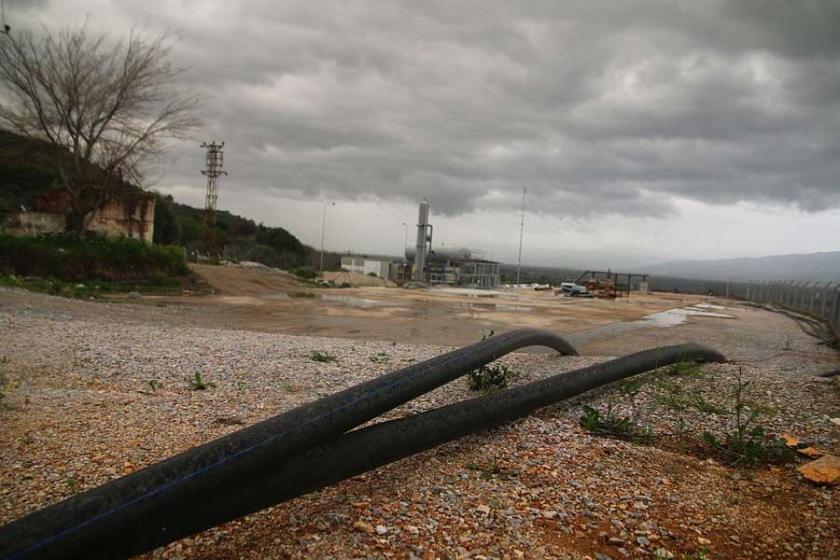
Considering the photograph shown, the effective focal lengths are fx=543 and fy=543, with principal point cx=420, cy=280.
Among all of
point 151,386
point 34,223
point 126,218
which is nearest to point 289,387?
point 151,386

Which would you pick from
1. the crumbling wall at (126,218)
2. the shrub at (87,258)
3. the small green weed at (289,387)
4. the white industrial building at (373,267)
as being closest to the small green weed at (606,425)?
the small green weed at (289,387)

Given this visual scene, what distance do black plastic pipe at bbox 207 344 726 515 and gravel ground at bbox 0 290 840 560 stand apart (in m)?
0.16

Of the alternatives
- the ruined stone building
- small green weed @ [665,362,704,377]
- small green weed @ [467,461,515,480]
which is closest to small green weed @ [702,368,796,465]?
small green weed @ [467,461,515,480]

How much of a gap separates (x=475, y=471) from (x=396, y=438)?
1.90 ft

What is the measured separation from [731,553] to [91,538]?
109 inches

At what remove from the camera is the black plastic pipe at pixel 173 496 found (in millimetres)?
1992

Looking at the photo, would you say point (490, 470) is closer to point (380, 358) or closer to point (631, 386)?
point (631, 386)

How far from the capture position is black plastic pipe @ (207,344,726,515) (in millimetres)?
2656

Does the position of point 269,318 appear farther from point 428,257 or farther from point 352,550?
point 428,257

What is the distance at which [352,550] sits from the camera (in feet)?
8.16

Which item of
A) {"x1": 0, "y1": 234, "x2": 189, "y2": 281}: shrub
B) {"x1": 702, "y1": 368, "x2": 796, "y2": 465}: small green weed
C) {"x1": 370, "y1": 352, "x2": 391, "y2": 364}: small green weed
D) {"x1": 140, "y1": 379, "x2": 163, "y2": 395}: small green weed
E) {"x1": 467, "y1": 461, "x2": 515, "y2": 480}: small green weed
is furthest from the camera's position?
{"x1": 0, "y1": 234, "x2": 189, "y2": 281}: shrub

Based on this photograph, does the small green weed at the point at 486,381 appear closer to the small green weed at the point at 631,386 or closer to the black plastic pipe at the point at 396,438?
the black plastic pipe at the point at 396,438

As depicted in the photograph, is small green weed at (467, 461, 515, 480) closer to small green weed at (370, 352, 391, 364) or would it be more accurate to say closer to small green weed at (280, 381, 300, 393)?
small green weed at (280, 381, 300, 393)

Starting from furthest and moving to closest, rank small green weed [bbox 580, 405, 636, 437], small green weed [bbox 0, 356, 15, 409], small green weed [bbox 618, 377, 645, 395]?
small green weed [bbox 618, 377, 645, 395]
small green weed [bbox 0, 356, 15, 409]
small green weed [bbox 580, 405, 636, 437]
